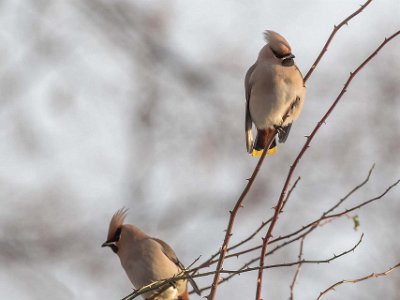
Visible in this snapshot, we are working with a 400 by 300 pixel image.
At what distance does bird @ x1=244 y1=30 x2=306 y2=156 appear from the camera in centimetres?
559

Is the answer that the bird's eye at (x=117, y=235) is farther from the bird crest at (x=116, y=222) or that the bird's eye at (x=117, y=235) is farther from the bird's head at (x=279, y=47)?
the bird's head at (x=279, y=47)

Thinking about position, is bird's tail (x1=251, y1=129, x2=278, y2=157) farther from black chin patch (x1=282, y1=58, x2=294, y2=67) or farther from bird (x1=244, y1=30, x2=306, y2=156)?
black chin patch (x1=282, y1=58, x2=294, y2=67)

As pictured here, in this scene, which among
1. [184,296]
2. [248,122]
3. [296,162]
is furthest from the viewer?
[248,122]

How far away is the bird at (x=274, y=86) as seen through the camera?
5590 mm

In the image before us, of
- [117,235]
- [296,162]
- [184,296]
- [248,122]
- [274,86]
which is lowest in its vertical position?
[296,162]

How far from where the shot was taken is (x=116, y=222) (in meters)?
5.50

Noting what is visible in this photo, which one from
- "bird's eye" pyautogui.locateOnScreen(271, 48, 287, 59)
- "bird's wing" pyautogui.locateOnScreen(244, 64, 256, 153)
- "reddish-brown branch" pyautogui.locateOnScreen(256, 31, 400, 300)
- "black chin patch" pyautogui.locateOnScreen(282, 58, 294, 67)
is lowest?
"reddish-brown branch" pyautogui.locateOnScreen(256, 31, 400, 300)

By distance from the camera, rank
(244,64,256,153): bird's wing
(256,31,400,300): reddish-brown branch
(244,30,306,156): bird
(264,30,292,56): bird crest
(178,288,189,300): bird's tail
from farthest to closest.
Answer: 1. (244,64,256,153): bird's wing
2. (244,30,306,156): bird
3. (264,30,292,56): bird crest
4. (178,288,189,300): bird's tail
5. (256,31,400,300): reddish-brown branch

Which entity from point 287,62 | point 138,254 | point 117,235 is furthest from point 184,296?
point 287,62

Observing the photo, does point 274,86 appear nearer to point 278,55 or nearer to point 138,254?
point 278,55

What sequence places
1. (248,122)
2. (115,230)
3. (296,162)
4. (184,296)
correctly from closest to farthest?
(296,162)
(184,296)
(115,230)
(248,122)

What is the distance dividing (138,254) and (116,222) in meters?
0.22

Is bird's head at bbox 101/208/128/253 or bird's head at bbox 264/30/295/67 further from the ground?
bird's head at bbox 264/30/295/67

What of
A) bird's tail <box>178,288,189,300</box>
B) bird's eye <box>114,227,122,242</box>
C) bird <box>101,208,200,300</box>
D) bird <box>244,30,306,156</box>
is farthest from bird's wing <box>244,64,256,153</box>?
bird's tail <box>178,288,189,300</box>
